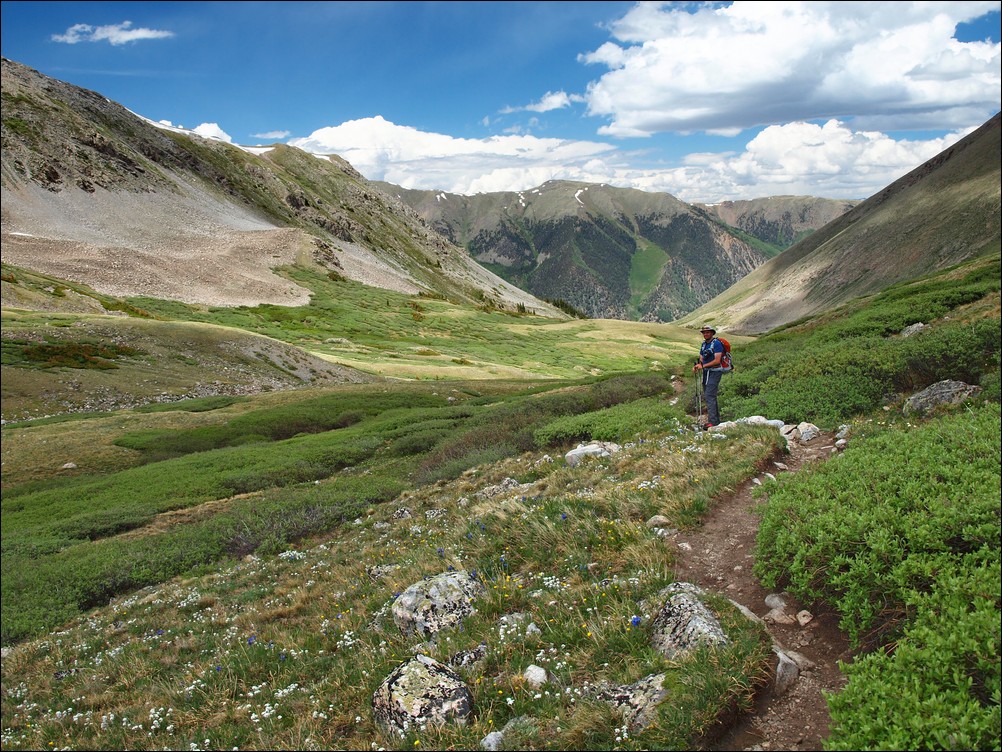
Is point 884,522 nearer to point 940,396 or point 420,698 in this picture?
point 420,698

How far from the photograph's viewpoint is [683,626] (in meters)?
5.86

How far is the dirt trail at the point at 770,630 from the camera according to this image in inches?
Answer: 188

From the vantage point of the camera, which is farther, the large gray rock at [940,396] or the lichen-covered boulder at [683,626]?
the large gray rock at [940,396]

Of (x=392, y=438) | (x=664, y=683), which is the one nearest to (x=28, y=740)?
(x=664, y=683)

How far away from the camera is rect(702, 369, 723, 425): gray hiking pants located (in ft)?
58.4

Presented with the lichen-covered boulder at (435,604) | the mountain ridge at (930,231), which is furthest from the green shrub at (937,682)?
the mountain ridge at (930,231)

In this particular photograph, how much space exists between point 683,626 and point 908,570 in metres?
2.17

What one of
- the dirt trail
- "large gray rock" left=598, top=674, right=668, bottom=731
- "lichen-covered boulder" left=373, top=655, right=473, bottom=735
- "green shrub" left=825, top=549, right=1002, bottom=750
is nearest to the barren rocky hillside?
"lichen-covered boulder" left=373, top=655, right=473, bottom=735

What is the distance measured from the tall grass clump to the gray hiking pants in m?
9.48

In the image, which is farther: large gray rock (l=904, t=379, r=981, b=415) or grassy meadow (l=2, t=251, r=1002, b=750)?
large gray rock (l=904, t=379, r=981, b=415)

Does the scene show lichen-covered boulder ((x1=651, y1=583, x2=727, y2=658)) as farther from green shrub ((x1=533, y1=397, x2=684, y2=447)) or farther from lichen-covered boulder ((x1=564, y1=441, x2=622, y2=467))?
green shrub ((x1=533, y1=397, x2=684, y2=447))

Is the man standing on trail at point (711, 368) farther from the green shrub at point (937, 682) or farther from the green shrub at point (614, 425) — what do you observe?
the green shrub at point (937, 682)

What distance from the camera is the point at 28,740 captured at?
28.1 feet

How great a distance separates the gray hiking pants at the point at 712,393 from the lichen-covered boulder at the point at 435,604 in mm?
11715
